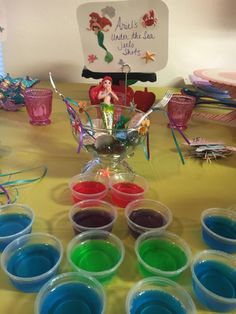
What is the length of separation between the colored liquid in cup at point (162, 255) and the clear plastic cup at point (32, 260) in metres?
0.11

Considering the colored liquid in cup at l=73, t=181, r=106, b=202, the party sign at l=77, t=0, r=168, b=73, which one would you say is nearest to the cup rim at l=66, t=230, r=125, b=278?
the colored liquid in cup at l=73, t=181, r=106, b=202

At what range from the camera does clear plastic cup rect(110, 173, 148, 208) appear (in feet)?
1.74

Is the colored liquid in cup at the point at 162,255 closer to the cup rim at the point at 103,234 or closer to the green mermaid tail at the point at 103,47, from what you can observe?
the cup rim at the point at 103,234

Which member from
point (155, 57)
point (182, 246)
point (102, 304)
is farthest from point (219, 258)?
point (155, 57)

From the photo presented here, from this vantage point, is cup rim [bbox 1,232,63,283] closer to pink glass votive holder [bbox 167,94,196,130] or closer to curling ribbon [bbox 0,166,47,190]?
curling ribbon [bbox 0,166,47,190]

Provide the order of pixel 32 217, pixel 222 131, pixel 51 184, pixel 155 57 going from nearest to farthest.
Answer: pixel 32 217, pixel 51 184, pixel 155 57, pixel 222 131

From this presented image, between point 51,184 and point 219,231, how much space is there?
302 mm

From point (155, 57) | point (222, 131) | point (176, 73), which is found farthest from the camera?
point (176, 73)

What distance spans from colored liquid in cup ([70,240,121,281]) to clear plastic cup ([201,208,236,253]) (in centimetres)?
13

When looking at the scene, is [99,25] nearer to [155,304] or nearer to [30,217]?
[30,217]

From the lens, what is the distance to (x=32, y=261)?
0.40 m

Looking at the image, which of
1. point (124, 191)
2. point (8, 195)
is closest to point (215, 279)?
point (124, 191)

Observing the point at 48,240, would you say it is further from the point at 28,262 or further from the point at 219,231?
the point at 219,231

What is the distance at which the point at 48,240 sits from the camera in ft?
1.40
